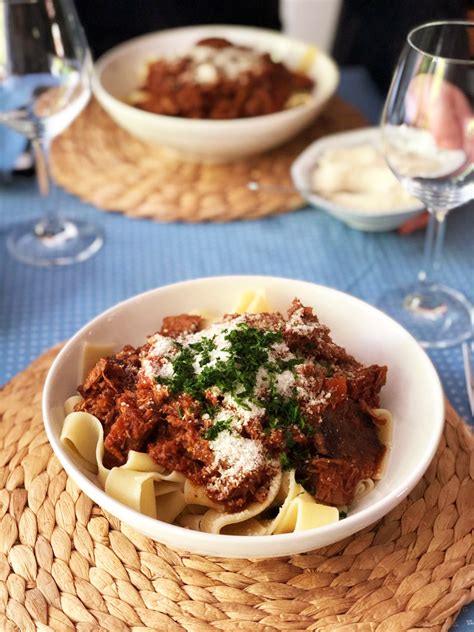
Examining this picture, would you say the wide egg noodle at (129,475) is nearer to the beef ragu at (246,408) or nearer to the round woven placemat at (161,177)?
the beef ragu at (246,408)

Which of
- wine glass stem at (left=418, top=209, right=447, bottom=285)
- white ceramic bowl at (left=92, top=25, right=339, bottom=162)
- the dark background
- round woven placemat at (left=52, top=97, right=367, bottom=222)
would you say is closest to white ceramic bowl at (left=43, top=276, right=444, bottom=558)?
wine glass stem at (left=418, top=209, right=447, bottom=285)

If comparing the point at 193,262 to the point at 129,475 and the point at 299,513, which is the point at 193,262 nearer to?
the point at 129,475

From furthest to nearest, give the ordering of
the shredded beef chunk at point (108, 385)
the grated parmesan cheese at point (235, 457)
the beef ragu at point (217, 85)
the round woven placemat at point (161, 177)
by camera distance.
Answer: the beef ragu at point (217, 85) < the round woven placemat at point (161, 177) < the shredded beef chunk at point (108, 385) < the grated parmesan cheese at point (235, 457)

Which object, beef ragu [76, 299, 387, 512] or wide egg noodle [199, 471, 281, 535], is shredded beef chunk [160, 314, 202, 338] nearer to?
beef ragu [76, 299, 387, 512]

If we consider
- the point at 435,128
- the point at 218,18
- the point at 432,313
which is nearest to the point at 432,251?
the point at 432,313

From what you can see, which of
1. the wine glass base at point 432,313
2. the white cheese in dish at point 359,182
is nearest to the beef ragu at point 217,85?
the white cheese in dish at point 359,182

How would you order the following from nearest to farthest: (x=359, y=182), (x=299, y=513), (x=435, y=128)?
(x=299, y=513), (x=435, y=128), (x=359, y=182)
